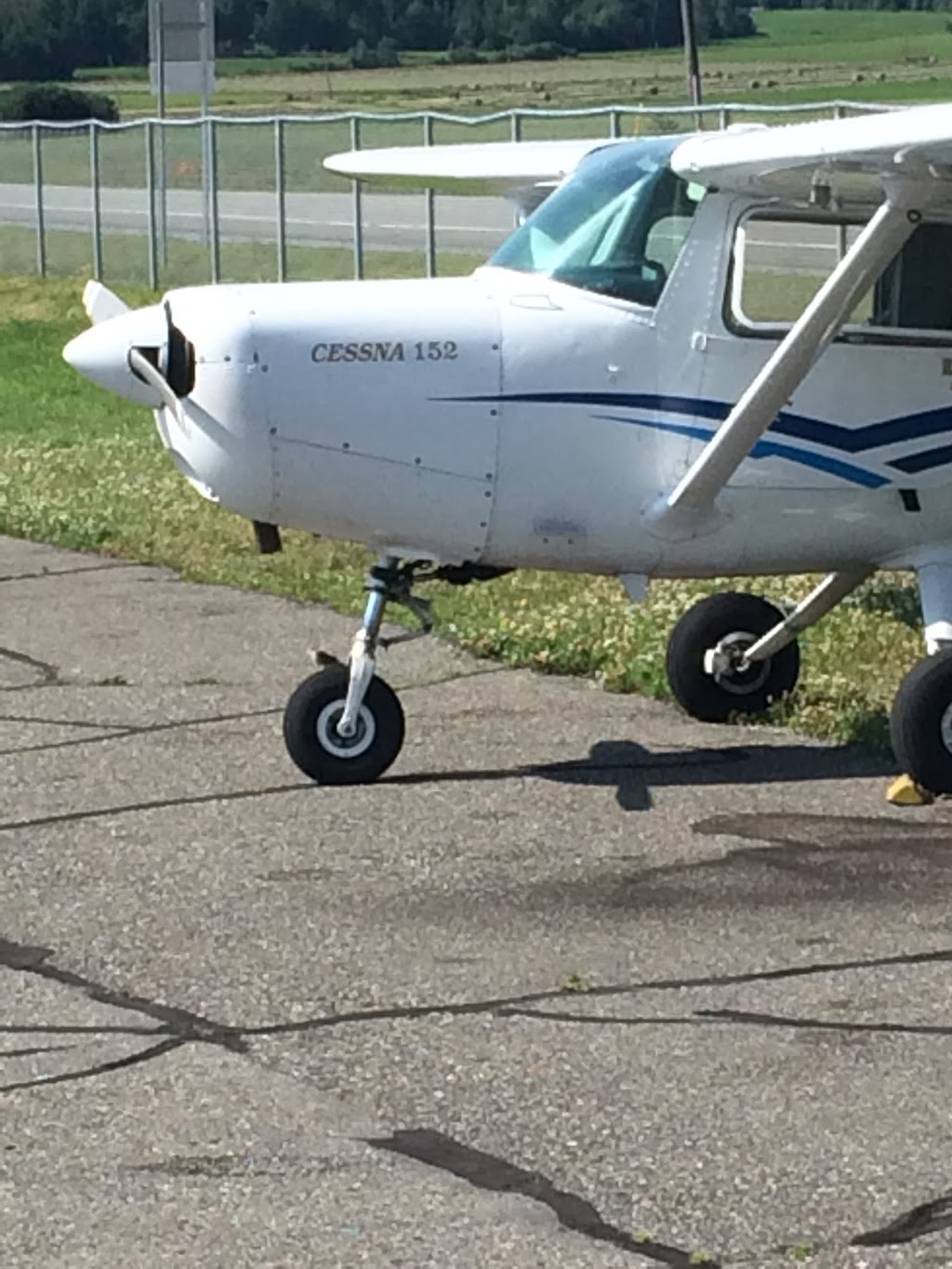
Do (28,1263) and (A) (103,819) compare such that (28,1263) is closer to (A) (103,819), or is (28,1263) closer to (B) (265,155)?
(A) (103,819)

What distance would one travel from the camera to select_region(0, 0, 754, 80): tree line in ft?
285

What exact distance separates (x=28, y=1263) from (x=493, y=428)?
4333mm

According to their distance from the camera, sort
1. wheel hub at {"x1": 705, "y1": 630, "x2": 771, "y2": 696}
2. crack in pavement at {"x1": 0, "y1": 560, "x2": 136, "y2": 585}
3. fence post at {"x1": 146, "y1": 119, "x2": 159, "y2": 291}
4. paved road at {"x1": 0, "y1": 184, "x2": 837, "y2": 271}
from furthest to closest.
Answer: paved road at {"x1": 0, "y1": 184, "x2": 837, "y2": 271}, fence post at {"x1": 146, "y1": 119, "x2": 159, "y2": 291}, crack in pavement at {"x1": 0, "y1": 560, "x2": 136, "y2": 585}, wheel hub at {"x1": 705, "y1": 630, "x2": 771, "y2": 696}

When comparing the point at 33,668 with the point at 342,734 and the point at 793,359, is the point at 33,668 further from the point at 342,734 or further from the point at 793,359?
the point at 793,359

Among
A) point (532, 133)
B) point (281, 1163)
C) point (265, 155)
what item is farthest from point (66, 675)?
point (265, 155)

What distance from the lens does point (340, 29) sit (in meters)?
93.5

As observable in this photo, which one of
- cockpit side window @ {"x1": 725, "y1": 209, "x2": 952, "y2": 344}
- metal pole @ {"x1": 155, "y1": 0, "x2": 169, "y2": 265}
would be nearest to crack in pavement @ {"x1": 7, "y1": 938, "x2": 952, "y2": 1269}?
cockpit side window @ {"x1": 725, "y1": 209, "x2": 952, "y2": 344}

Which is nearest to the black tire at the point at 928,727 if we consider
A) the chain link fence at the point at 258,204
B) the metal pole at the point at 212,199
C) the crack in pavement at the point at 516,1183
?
the crack in pavement at the point at 516,1183

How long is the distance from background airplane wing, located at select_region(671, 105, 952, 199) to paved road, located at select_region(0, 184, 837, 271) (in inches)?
828

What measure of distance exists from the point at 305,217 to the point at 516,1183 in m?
36.6

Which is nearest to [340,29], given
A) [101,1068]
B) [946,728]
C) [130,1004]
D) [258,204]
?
[258,204]

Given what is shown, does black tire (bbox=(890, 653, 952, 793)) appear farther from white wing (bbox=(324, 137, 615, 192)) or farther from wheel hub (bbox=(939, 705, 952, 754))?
white wing (bbox=(324, 137, 615, 192))

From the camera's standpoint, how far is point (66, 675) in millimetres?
11125

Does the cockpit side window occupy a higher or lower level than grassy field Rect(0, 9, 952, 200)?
higher
